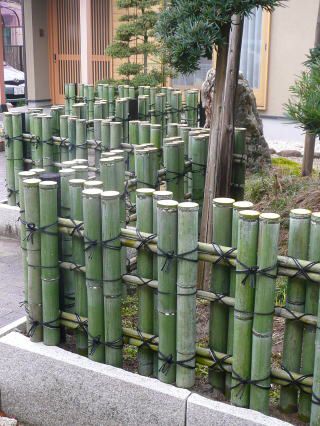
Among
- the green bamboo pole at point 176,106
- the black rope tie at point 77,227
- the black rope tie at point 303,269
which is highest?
the green bamboo pole at point 176,106

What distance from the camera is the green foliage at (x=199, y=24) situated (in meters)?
3.85

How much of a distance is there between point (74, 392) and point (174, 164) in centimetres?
231

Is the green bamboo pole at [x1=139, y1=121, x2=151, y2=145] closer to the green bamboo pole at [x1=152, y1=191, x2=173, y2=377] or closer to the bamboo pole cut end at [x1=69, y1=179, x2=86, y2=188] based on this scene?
the bamboo pole cut end at [x1=69, y1=179, x2=86, y2=188]

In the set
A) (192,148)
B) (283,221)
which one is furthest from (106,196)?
(283,221)

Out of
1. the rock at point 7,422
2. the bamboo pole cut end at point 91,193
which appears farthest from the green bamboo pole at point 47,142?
the rock at point 7,422

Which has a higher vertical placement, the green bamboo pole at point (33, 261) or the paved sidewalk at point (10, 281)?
the green bamboo pole at point (33, 261)

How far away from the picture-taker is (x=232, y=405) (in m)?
3.54

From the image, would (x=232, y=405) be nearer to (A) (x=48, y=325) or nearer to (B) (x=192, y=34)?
(A) (x=48, y=325)

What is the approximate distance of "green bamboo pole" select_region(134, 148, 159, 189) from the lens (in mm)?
5102

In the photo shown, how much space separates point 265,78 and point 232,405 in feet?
31.7

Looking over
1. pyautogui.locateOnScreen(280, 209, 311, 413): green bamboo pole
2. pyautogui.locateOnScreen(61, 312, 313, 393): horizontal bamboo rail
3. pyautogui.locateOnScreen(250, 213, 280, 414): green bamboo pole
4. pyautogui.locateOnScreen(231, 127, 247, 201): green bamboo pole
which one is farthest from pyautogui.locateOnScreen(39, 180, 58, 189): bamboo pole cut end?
pyautogui.locateOnScreen(231, 127, 247, 201): green bamboo pole

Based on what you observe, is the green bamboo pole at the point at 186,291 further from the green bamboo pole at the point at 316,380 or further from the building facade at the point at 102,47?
the building facade at the point at 102,47

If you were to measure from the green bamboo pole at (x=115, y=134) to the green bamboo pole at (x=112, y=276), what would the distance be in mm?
2510

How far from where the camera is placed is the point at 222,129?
187 inches
